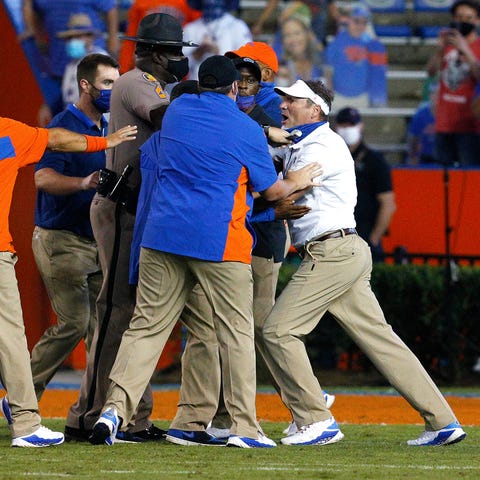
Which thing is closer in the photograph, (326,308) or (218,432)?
(326,308)

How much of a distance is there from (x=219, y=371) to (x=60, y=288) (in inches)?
54.7

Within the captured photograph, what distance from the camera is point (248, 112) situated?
8.12 meters

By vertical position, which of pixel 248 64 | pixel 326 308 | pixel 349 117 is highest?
pixel 248 64

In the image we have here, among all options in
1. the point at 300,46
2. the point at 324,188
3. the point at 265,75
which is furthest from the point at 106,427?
the point at 300,46

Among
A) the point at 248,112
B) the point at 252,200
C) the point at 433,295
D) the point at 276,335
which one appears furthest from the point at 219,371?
the point at 433,295

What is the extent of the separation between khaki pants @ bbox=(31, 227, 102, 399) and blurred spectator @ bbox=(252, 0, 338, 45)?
315 inches

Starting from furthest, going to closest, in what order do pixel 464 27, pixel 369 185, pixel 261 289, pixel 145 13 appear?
pixel 464 27, pixel 145 13, pixel 369 185, pixel 261 289

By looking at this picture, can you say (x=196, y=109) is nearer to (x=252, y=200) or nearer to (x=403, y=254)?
(x=252, y=200)

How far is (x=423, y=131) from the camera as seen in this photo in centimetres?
1584

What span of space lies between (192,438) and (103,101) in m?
2.16

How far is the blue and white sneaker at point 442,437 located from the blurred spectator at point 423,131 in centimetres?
790

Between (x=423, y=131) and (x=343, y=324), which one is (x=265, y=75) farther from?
(x=423, y=131)

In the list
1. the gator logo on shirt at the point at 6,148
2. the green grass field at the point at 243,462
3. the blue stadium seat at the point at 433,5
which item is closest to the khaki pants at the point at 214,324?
the green grass field at the point at 243,462

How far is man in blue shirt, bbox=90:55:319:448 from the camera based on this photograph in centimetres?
717
